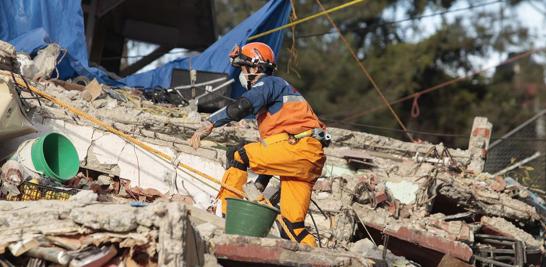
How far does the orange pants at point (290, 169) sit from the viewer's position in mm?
7586

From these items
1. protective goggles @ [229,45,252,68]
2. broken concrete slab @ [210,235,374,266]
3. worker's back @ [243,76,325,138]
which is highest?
protective goggles @ [229,45,252,68]

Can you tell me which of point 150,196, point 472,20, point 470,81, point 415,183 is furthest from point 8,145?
point 472,20

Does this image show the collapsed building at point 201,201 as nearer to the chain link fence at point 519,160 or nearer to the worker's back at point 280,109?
the worker's back at point 280,109

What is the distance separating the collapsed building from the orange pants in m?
0.30

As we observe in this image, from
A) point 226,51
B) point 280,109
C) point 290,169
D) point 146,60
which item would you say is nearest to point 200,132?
point 280,109

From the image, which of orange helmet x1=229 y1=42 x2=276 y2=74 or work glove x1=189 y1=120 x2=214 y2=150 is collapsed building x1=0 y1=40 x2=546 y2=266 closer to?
work glove x1=189 y1=120 x2=214 y2=150

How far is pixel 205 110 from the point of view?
1320cm

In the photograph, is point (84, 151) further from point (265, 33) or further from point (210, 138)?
point (265, 33)

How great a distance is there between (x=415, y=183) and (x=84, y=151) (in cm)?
340

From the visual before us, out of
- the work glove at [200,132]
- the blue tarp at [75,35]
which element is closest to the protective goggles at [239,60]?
the work glove at [200,132]

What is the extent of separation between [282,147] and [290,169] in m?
0.18

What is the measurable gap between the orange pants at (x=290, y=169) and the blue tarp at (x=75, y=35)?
4.40 meters

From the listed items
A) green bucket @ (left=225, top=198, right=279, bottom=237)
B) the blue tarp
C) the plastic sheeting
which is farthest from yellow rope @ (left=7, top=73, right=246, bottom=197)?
the plastic sheeting

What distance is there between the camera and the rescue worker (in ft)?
25.0
